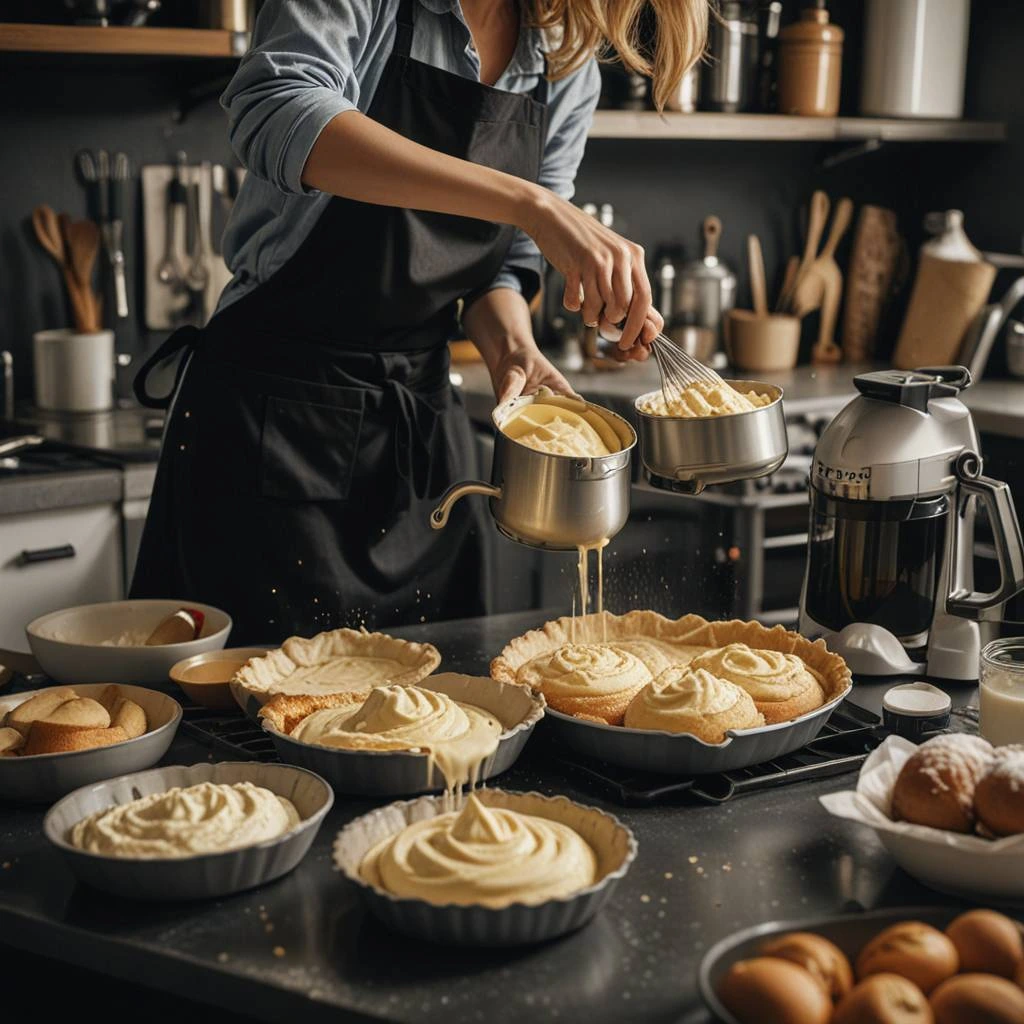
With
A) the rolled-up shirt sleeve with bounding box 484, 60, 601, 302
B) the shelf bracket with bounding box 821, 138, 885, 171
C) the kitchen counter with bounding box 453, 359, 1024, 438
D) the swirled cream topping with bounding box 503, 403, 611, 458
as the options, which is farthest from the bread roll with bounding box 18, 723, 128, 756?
the shelf bracket with bounding box 821, 138, 885, 171

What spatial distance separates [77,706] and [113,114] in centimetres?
209

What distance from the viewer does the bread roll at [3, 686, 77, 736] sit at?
1.34 metres

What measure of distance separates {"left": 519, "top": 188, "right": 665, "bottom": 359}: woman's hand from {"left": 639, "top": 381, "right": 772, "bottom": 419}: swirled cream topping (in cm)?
10

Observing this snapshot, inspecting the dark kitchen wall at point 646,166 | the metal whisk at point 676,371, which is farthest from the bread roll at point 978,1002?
the dark kitchen wall at point 646,166

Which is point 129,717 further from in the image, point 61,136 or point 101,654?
point 61,136

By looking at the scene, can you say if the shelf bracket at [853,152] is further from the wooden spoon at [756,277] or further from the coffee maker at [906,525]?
the coffee maker at [906,525]

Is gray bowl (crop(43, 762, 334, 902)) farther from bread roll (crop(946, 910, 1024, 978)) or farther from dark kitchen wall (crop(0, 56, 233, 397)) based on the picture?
dark kitchen wall (crop(0, 56, 233, 397))

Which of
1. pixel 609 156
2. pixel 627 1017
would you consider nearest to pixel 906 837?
pixel 627 1017

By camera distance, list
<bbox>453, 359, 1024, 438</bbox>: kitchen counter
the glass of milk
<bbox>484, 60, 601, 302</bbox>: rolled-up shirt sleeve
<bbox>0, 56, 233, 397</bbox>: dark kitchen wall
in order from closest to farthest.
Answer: the glass of milk → <bbox>484, 60, 601, 302</bbox>: rolled-up shirt sleeve → <bbox>0, 56, 233, 397</bbox>: dark kitchen wall → <bbox>453, 359, 1024, 438</bbox>: kitchen counter

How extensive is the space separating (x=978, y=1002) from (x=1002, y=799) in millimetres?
266

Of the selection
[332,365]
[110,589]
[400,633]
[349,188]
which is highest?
[349,188]

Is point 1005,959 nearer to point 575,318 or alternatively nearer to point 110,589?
point 110,589

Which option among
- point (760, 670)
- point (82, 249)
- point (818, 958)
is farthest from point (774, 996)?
point (82, 249)

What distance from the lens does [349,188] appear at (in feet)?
5.20
